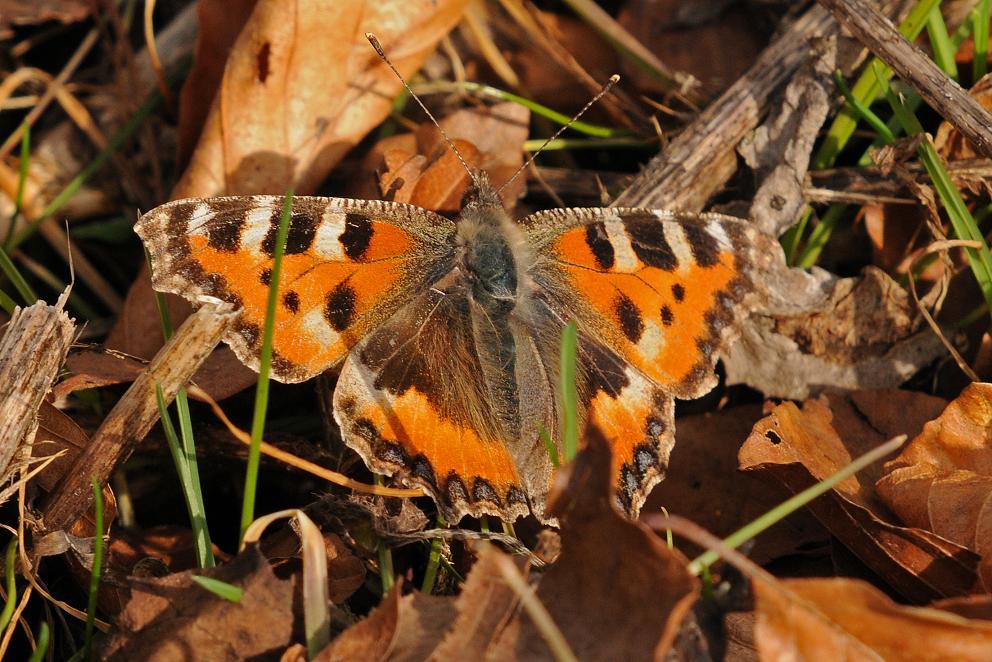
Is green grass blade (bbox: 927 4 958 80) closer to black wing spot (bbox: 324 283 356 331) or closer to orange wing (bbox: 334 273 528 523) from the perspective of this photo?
orange wing (bbox: 334 273 528 523)

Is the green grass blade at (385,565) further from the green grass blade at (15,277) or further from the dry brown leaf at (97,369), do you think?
the green grass blade at (15,277)

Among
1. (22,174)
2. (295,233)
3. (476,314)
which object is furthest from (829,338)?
(22,174)

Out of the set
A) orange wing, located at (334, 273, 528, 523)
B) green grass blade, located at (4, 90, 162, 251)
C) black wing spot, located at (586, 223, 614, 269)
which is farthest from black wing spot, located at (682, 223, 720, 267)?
green grass blade, located at (4, 90, 162, 251)

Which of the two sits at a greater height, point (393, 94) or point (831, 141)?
point (831, 141)

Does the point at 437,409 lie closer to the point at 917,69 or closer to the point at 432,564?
the point at 432,564

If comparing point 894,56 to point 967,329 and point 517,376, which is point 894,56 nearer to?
point 967,329

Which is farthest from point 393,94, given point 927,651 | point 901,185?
point 927,651

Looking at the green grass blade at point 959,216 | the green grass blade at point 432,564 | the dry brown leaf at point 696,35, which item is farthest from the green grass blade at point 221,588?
the dry brown leaf at point 696,35
